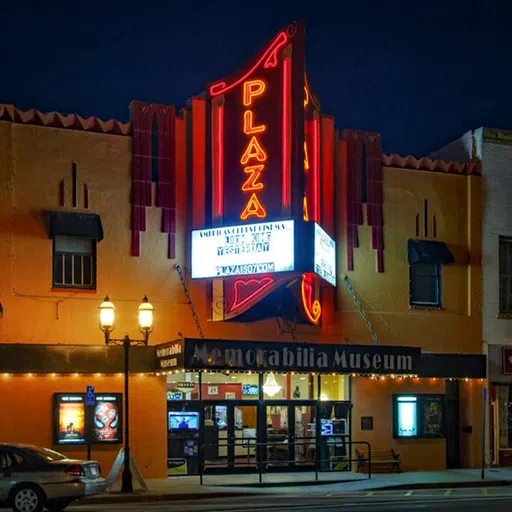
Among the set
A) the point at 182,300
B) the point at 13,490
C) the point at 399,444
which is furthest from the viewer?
the point at 399,444

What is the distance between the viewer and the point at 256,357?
85.0 ft

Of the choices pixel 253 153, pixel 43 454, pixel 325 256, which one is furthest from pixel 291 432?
pixel 43 454

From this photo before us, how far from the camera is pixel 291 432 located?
95.3 ft

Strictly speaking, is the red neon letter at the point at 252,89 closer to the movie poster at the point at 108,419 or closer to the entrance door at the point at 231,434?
the entrance door at the point at 231,434

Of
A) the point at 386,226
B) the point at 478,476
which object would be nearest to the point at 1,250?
the point at 386,226

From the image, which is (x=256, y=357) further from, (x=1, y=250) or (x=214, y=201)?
(x=1, y=250)

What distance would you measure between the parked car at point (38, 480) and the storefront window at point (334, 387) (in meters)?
11.6

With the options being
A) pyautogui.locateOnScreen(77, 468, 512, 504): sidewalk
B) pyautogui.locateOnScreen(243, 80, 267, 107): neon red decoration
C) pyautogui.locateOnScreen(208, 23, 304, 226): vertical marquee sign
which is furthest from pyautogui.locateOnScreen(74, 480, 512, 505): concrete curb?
pyautogui.locateOnScreen(243, 80, 267, 107): neon red decoration

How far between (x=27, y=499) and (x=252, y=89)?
13.4 m

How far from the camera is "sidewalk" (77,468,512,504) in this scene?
23281 mm

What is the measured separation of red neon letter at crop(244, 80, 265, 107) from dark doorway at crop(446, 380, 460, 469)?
1185cm

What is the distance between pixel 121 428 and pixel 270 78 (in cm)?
1044

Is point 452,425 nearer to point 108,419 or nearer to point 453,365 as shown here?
point 453,365

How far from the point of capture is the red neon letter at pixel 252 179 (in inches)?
1057
